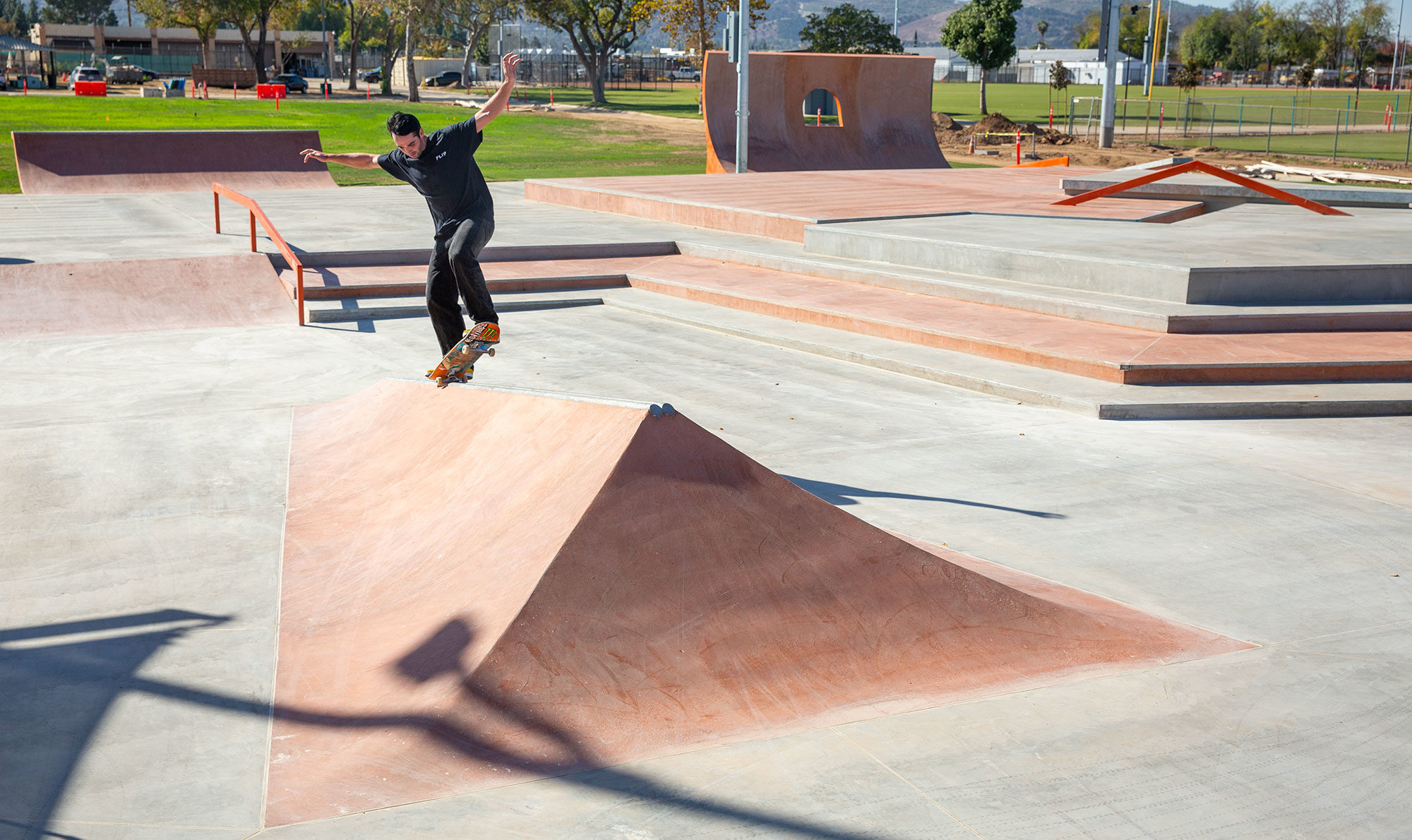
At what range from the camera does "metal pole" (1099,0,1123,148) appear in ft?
99.7

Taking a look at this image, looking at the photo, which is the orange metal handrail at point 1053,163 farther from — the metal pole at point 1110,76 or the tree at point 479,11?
the tree at point 479,11

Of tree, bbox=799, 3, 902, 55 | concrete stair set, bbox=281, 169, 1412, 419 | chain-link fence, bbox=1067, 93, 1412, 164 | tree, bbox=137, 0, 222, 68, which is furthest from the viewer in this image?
tree, bbox=137, 0, 222, 68

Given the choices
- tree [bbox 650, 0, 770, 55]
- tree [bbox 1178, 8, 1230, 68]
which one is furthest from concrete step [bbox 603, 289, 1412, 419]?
tree [bbox 1178, 8, 1230, 68]

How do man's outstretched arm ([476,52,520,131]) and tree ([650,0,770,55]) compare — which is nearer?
man's outstretched arm ([476,52,520,131])

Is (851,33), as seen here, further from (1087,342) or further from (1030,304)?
(1087,342)

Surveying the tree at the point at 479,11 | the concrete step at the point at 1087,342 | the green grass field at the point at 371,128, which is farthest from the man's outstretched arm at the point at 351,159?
the tree at the point at 479,11

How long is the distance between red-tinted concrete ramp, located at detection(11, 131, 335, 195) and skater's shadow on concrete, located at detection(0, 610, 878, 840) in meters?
18.1

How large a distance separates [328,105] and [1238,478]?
142 feet

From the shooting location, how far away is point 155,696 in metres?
3.90

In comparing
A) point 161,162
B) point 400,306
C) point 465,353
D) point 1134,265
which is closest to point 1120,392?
point 1134,265

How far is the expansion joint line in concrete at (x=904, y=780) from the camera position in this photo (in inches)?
122

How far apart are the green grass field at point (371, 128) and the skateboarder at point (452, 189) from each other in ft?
54.8

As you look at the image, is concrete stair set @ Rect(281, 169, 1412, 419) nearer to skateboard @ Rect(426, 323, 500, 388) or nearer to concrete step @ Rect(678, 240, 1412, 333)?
concrete step @ Rect(678, 240, 1412, 333)

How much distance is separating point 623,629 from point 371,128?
31197 millimetres
